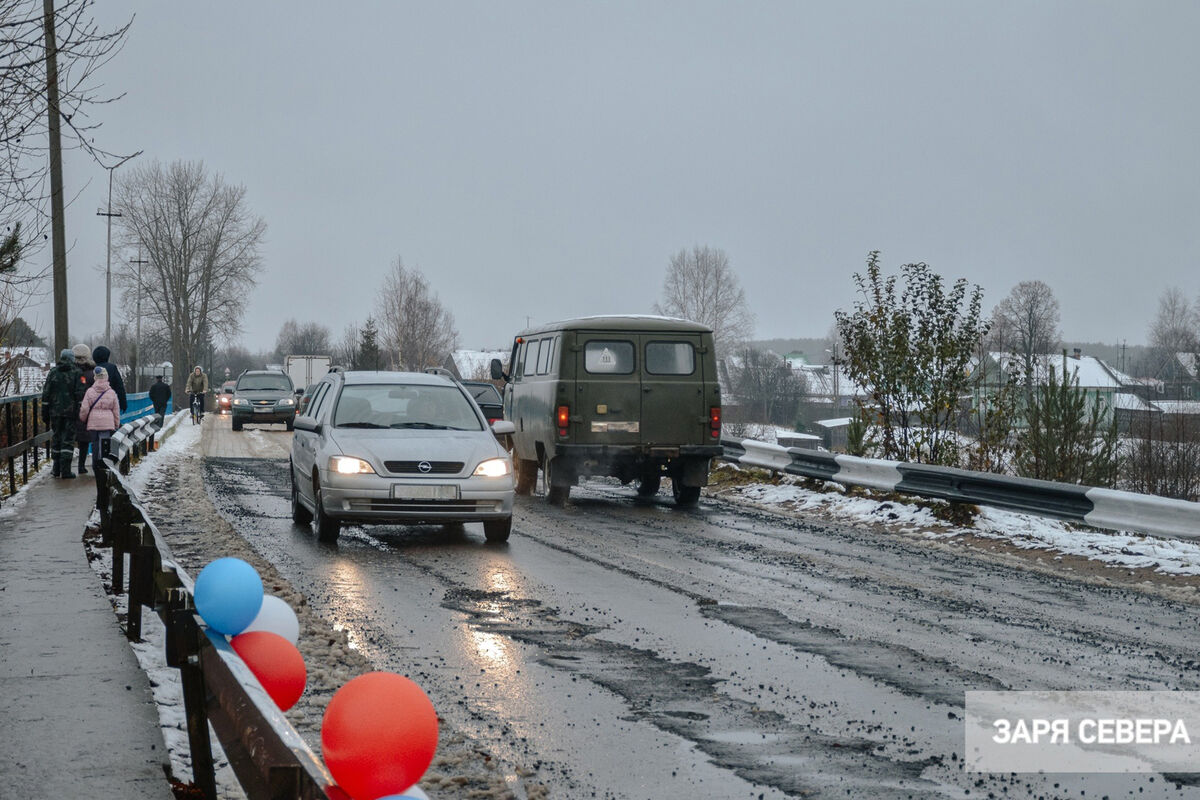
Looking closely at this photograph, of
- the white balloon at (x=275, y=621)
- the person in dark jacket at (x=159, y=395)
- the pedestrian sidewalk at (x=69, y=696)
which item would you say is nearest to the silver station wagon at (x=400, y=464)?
the pedestrian sidewalk at (x=69, y=696)

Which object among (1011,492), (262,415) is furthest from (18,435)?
(262,415)

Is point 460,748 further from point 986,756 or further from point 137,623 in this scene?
point 137,623

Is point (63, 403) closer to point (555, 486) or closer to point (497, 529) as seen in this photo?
point (555, 486)

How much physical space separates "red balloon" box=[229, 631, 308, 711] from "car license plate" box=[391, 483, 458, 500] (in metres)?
6.74

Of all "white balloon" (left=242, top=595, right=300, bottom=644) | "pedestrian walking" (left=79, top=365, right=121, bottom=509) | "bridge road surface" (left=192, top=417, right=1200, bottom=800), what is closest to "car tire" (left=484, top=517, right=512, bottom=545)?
"bridge road surface" (left=192, top=417, right=1200, bottom=800)

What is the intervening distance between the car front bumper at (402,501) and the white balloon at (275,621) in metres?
6.26

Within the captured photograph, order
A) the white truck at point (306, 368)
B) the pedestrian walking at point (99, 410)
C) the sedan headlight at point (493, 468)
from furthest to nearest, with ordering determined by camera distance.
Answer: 1. the white truck at point (306, 368)
2. the pedestrian walking at point (99, 410)
3. the sedan headlight at point (493, 468)

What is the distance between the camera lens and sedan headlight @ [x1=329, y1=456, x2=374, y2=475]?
11711 millimetres

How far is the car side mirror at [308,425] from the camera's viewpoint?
41.7 feet

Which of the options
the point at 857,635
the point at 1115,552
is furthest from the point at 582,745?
the point at 1115,552

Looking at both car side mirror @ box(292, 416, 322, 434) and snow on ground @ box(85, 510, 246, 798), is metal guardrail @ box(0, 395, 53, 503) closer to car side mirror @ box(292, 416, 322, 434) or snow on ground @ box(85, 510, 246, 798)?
car side mirror @ box(292, 416, 322, 434)

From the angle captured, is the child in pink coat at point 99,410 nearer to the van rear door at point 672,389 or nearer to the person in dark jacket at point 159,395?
the van rear door at point 672,389

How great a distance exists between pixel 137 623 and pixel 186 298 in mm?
78946

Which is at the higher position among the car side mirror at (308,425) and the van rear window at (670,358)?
the van rear window at (670,358)
